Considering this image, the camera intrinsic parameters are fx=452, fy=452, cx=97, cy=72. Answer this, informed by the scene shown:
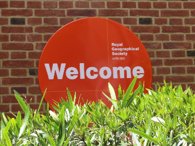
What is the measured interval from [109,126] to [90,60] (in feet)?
11.7

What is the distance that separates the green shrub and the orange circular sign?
316cm

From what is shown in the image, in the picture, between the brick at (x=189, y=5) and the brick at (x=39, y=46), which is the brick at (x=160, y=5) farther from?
the brick at (x=39, y=46)

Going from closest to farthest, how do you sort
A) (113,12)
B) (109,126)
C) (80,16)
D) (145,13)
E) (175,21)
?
(109,126) → (80,16) → (113,12) → (145,13) → (175,21)

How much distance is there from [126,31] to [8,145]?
13.1ft

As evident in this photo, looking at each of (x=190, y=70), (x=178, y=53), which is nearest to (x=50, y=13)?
(x=178, y=53)

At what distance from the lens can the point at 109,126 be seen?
1864 millimetres

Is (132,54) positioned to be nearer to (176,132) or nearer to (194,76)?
(194,76)

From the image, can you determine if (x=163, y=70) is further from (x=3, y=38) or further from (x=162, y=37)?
(x=3, y=38)

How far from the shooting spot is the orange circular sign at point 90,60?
5.24 m

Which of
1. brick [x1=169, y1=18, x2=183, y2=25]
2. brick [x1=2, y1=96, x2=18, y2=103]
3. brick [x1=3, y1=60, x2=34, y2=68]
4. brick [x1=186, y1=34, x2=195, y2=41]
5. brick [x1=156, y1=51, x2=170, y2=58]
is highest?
brick [x1=169, y1=18, x2=183, y2=25]

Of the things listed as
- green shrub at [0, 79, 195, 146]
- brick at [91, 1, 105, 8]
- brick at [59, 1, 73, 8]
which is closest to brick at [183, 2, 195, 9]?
brick at [91, 1, 105, 8]

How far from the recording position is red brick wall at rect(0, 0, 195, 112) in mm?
5391

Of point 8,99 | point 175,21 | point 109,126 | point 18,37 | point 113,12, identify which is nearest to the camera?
point 109,126

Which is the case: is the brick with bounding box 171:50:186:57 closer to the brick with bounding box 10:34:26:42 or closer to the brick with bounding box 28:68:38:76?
the brick with bounding box 28:68:38:76
